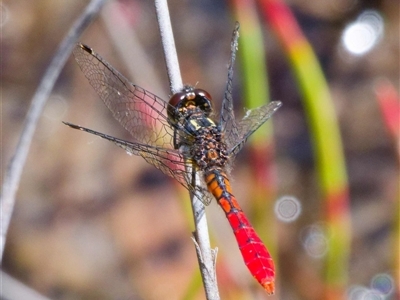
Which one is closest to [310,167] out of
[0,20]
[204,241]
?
[204,241]

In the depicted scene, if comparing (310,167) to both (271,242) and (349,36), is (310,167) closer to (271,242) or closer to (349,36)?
(271,242)

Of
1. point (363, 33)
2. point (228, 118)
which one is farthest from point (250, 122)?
point (363, 33)

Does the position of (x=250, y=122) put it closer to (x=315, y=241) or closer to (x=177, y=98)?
(x=177, y=98)

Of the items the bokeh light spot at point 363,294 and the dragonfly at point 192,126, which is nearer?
the dragonfly at point 192,126

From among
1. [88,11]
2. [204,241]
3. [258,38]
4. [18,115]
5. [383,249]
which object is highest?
[258,38]

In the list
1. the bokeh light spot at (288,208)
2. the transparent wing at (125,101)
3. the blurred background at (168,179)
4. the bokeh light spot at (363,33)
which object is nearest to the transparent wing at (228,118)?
the transparent wing at (125,101)

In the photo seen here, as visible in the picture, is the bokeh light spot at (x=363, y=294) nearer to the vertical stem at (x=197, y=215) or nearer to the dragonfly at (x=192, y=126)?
the dragonfly at (x=192, y=126)
